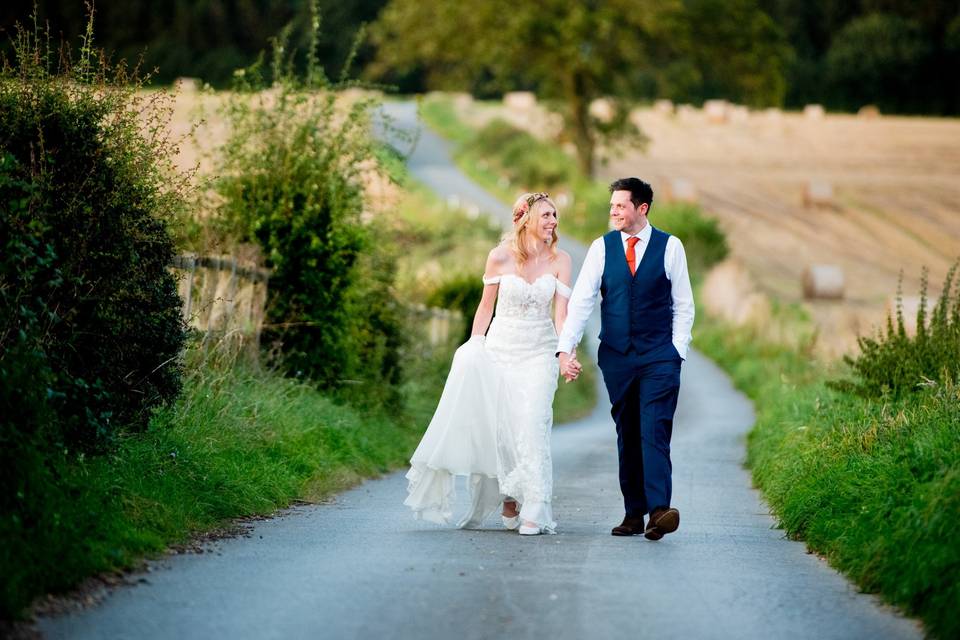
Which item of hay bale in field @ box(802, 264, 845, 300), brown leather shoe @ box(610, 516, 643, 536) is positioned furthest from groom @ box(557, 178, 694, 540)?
hay bale in field @ box(802, 264, 845, 300)

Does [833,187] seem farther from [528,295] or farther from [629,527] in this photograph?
[629,527]

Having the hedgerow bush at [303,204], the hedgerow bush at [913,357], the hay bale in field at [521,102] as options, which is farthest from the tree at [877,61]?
the hedgerow bush at [913,357]

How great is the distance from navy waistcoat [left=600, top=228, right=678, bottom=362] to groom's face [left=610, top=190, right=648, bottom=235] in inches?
5.3

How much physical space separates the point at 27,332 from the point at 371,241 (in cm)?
855

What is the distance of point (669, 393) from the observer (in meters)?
10.3

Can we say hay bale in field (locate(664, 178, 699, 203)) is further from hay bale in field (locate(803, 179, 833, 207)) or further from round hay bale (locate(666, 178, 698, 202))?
hay bale in field (locate(803, 179, 833, 207))

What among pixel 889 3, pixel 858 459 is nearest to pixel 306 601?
pixel 858 459

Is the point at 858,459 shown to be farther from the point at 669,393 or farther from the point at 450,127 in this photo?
the point at 450,127

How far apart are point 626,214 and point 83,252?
355 cm

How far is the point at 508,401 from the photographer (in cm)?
1066

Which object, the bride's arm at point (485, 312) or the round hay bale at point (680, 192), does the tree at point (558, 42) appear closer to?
the round hay bale at point (680, 192)

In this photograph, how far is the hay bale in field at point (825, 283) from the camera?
39969 millimetres

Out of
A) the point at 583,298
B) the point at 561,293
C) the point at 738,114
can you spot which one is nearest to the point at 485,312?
the point at 561,293

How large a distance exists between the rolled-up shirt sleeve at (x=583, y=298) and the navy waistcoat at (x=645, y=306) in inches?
5.7
